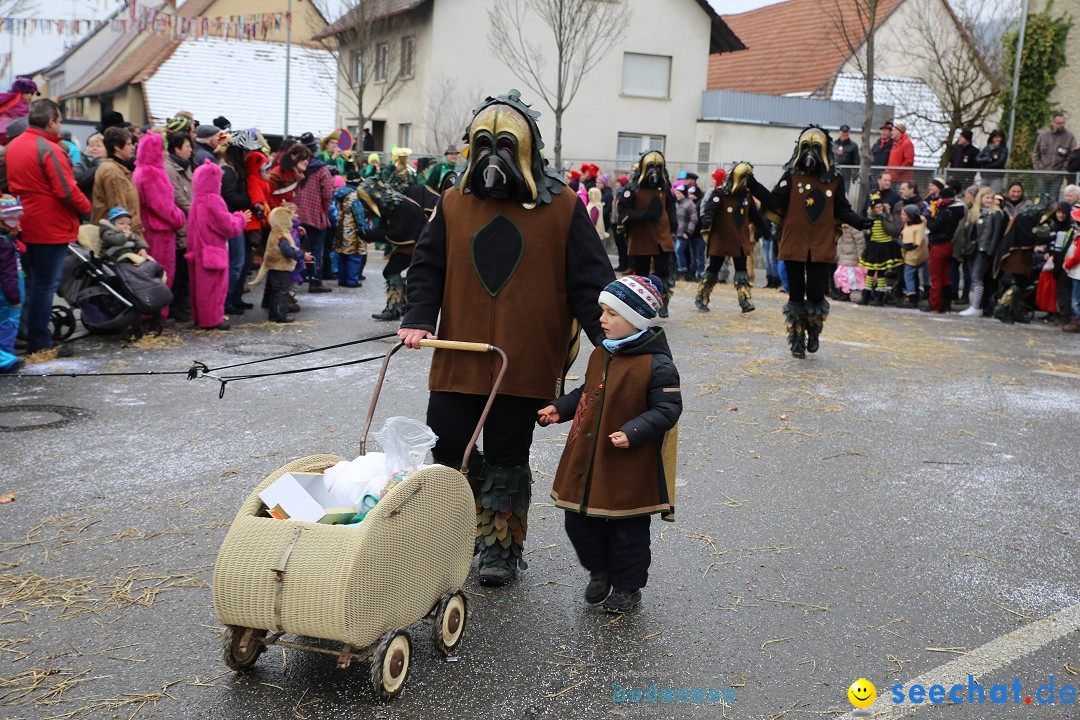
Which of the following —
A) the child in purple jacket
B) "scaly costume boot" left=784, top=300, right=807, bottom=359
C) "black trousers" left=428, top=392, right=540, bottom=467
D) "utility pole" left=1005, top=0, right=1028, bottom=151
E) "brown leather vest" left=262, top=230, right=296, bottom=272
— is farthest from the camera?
"utility pole" left=1005, top=0, right=1028, bottom=151

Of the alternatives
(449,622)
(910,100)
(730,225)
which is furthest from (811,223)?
(910,100)

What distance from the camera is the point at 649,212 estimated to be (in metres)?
13.4

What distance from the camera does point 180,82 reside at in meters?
39.4

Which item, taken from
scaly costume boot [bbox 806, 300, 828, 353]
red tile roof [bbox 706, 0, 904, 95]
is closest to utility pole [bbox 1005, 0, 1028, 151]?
red tile roof [bbox 706, 0, 904, 95]

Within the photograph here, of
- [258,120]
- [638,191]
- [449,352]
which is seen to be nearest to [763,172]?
[638,191]

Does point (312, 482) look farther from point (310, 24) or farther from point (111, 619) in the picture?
point (310, 24)

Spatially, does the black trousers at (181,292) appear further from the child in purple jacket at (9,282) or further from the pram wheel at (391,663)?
the pram wheel at (391,663)

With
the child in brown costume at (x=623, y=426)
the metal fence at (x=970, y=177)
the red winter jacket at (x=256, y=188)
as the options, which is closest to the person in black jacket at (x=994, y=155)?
the metal fence at (x=970, y=177)

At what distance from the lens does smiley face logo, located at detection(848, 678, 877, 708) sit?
3811 mm

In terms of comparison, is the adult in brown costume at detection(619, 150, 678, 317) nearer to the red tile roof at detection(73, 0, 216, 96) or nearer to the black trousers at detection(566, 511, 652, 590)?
the black trousers at detection(566, 511, 652, 590)

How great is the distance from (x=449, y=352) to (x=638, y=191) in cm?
928

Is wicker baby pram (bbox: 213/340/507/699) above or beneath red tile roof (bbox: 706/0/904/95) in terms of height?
beneath

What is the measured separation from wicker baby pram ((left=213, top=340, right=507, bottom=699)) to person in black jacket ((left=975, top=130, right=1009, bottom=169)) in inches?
674

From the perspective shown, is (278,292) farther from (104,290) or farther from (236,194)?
(104,290)
